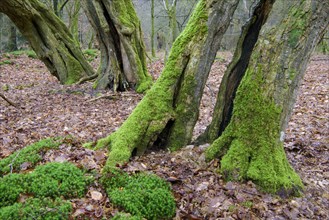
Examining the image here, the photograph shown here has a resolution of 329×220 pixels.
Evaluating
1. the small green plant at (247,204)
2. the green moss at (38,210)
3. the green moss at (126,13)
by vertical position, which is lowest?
the green moss at (38,210)

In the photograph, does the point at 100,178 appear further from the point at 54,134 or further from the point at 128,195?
the point at 54,134

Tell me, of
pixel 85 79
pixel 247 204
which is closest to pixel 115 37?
pixel 85 79

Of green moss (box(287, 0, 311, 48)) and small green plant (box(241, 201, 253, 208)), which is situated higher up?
green moss (box(287, 0, 311, 48))

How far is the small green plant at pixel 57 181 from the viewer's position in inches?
122

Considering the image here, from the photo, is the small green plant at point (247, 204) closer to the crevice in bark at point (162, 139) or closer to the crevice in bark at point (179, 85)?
the crevice in bark at point (162, 139)

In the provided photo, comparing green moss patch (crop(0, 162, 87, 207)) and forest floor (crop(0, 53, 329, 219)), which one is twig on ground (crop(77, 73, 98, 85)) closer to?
forest floor (crop(0, 53, 329, 219))

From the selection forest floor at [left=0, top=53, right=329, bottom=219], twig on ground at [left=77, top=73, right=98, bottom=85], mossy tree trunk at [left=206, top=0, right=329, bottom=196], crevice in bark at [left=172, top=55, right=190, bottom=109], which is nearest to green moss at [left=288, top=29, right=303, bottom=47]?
mossy tree trunk at [left=206, top=0, right=329, bottom=196]

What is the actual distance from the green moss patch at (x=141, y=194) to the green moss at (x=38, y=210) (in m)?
0.53

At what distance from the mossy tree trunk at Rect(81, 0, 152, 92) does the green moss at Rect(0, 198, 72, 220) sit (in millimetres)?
7228

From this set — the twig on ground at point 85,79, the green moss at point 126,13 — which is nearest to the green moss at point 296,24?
the green moss at point 126,13

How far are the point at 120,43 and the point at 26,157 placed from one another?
6817 millimetres

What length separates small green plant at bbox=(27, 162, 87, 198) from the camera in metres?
3.09

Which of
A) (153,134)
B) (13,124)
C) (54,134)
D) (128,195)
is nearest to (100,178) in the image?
(128,195)

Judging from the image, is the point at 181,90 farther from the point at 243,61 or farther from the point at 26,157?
the point at 26,157
